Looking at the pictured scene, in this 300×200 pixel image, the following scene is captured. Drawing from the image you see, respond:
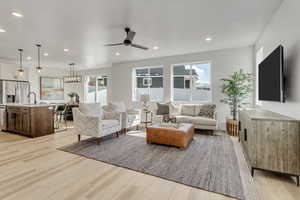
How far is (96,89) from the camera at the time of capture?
29.5 feet

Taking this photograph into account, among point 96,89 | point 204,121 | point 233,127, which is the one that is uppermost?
point 96,89

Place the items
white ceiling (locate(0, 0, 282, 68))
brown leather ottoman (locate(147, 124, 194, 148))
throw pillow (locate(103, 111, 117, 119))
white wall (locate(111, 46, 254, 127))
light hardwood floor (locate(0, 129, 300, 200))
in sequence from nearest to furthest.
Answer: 1. light hardwood floor (locate(0, 129, 300, 200))
2. white ceiling (locate(0, 0, 282, 68))
3. brown leather ottoman (locate(147, 124, 194, 148))
4. throw pillow (locate(103, 111, 117, 119))
5. white wall (locate(111, 46, 254, 127))

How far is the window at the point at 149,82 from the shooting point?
21.3 ft

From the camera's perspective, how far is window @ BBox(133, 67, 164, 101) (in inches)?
256

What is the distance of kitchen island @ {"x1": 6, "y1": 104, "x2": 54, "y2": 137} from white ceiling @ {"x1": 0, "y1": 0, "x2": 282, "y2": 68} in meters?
1.92

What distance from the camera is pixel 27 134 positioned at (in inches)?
171

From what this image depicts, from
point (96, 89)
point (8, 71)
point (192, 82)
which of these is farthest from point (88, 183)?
point (96, 89)

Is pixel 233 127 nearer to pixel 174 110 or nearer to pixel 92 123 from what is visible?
pixel 174 110

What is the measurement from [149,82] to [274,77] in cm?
476

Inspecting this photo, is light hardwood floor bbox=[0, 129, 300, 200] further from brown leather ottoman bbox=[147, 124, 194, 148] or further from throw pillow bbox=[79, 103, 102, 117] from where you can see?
throw pillow bbox=[79, 103, 102, 117]

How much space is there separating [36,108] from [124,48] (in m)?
3.22

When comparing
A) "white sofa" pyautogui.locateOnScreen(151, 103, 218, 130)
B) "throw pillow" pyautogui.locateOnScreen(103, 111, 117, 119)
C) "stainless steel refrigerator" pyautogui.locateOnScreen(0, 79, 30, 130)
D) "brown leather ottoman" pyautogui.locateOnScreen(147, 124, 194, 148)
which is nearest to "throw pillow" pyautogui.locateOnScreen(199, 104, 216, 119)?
"white sofa" pyautogui.locateOnScreen(151, 103, 218, 130)

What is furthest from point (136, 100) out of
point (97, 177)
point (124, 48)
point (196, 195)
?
point (196, 195)

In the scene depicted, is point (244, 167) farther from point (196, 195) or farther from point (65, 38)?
point (65, 38)
